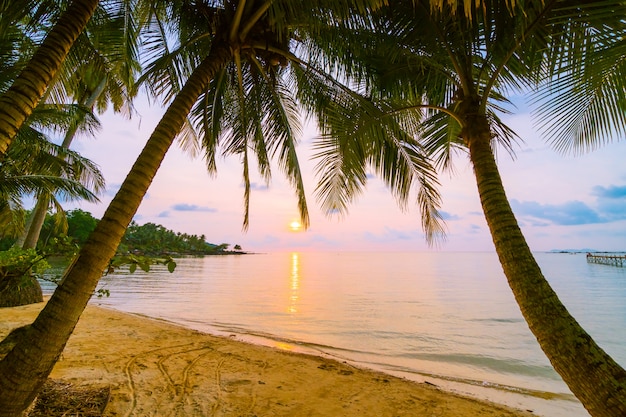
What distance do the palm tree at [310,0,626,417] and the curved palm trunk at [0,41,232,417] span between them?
2.33 meters

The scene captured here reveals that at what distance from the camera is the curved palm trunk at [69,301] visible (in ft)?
6.42

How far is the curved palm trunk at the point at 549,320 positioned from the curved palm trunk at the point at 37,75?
11.0 ft

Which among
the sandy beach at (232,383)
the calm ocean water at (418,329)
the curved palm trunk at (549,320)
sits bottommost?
the calm ocean water at (418,329)

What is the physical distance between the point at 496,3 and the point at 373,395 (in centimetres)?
447

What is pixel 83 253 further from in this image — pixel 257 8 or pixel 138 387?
pixel 257 8

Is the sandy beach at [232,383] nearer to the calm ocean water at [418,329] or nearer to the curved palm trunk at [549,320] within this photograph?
the calm ocean water at [418,329]

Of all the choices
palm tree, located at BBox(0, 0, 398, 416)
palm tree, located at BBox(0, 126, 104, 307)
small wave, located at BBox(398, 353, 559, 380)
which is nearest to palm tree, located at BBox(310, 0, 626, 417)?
palm tree, located at BBox(0, 0, 398, 416)

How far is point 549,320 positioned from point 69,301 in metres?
2.96

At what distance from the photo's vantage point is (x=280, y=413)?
3438 mm

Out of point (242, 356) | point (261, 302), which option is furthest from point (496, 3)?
point (261, 302)

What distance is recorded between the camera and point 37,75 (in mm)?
2348

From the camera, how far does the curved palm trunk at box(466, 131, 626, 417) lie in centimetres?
170

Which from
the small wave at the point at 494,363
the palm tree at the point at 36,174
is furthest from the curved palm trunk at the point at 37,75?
the small wave at the point at 494,363

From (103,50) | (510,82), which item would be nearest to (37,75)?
(103,50)
